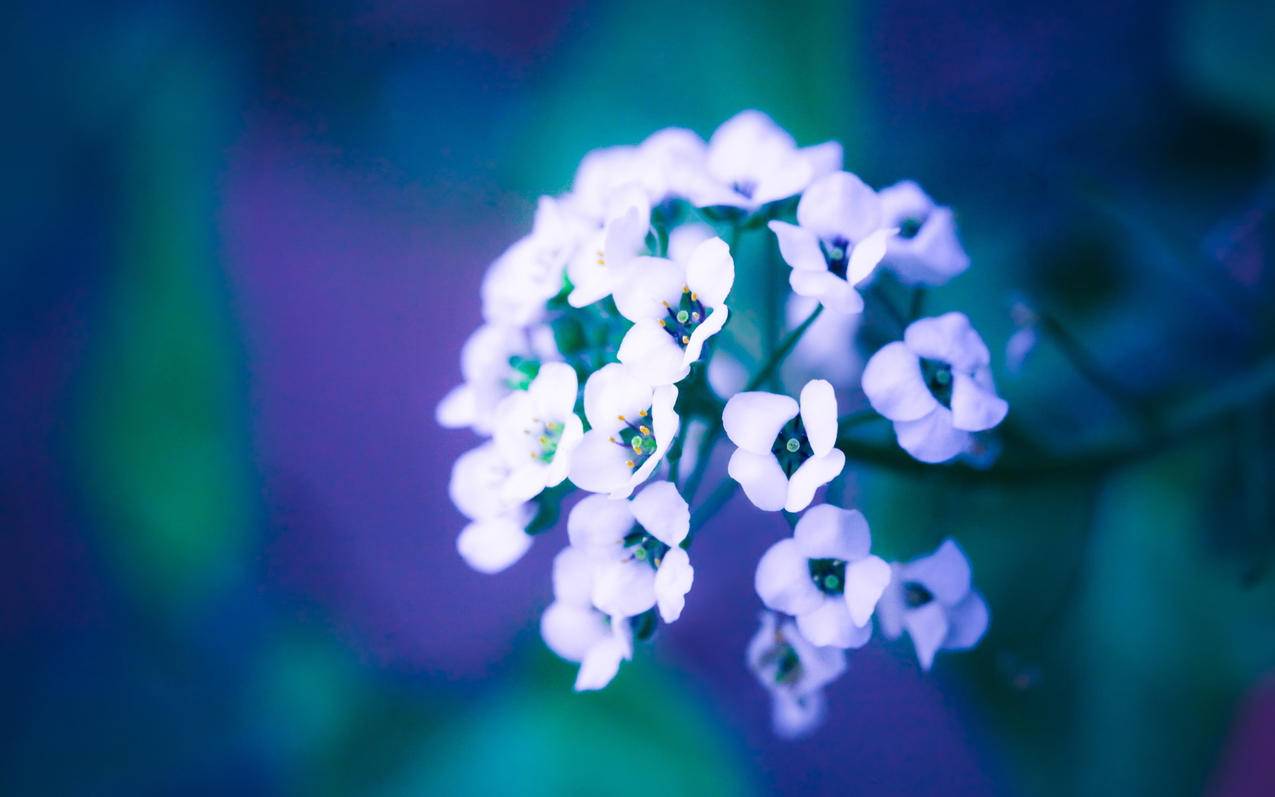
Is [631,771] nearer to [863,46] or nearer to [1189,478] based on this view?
[1189,478]

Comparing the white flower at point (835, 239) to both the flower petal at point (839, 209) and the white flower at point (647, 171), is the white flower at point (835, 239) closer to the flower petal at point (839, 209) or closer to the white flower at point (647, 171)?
the flower petal at point (839, 209)

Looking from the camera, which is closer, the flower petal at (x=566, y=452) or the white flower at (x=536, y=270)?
the flower petal at (x=566, y=452)

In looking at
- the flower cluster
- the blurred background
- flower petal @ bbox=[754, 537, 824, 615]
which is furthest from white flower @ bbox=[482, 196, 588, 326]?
the blurred background

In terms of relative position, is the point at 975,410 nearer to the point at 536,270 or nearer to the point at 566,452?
the point at 566,452

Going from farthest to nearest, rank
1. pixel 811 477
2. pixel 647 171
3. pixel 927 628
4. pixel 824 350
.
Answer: pixel 824 350
pixel 647 171
pixel 927 628
pixel 811 477

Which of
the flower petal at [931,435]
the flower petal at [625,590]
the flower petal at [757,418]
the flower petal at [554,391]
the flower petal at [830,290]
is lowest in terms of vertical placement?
the flower petal at [931,435]

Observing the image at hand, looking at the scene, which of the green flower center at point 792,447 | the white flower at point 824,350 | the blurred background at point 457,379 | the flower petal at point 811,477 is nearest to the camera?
the flower petal at point 811,477

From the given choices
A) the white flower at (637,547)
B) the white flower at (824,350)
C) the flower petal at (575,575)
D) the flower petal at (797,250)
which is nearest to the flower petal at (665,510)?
the white flower at (637,547)

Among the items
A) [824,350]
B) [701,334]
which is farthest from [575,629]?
[824,350]
